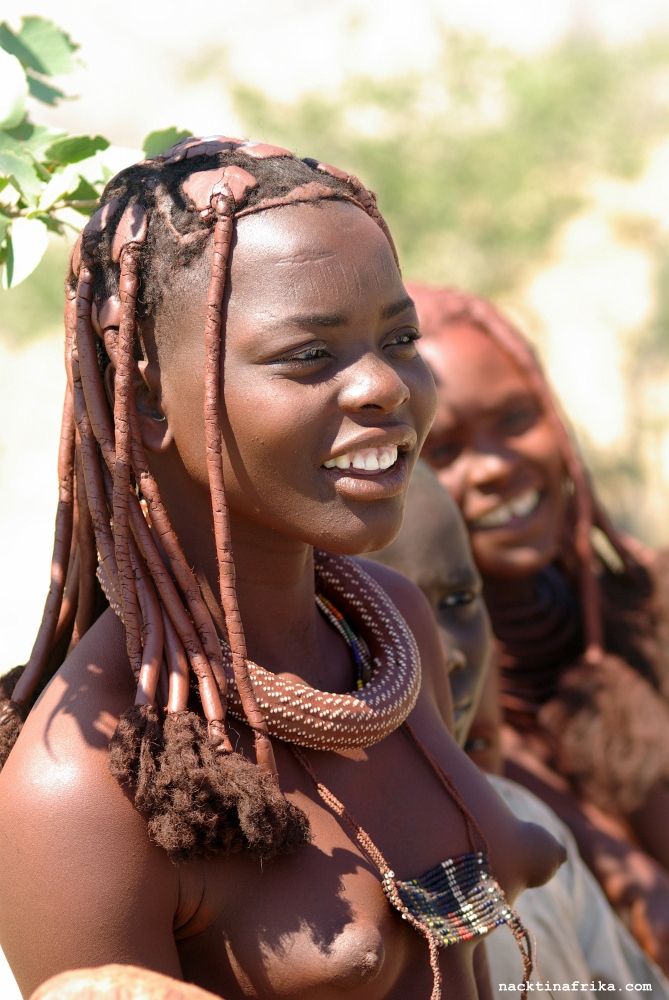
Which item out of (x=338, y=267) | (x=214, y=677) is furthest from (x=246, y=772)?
(x=338, y=267)

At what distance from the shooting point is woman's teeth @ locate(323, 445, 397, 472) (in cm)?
189

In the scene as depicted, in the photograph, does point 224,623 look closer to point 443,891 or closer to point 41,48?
point 443,891

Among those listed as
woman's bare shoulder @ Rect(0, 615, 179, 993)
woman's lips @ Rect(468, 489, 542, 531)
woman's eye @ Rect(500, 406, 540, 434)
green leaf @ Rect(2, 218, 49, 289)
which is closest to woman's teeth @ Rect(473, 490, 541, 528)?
woman's lips @ Rect(468, 489, 542, 531)

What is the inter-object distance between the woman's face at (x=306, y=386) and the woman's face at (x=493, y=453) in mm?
1877

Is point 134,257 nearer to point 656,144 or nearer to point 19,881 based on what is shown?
point 19,881

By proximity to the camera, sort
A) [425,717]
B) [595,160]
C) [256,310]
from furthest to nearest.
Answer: [595,160] → [425,717] → [256,310]

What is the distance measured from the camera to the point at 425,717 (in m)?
2.27

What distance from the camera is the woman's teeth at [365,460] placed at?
→ 6.21ft

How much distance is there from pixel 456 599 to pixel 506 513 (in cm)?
89

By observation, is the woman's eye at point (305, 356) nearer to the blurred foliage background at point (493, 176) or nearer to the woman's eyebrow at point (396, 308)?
the woman's eyebrow at point (396, 308)

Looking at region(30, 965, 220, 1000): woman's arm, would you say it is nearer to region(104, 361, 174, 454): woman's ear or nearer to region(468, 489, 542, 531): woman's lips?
region(104, 361, 174, 454): woman's ear

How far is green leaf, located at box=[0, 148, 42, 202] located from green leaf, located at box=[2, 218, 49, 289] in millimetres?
56

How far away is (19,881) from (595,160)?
841 centimetres

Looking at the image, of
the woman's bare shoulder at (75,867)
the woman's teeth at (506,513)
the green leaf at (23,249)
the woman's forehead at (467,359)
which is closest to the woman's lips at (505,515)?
the woman's teeth at (506,513)
